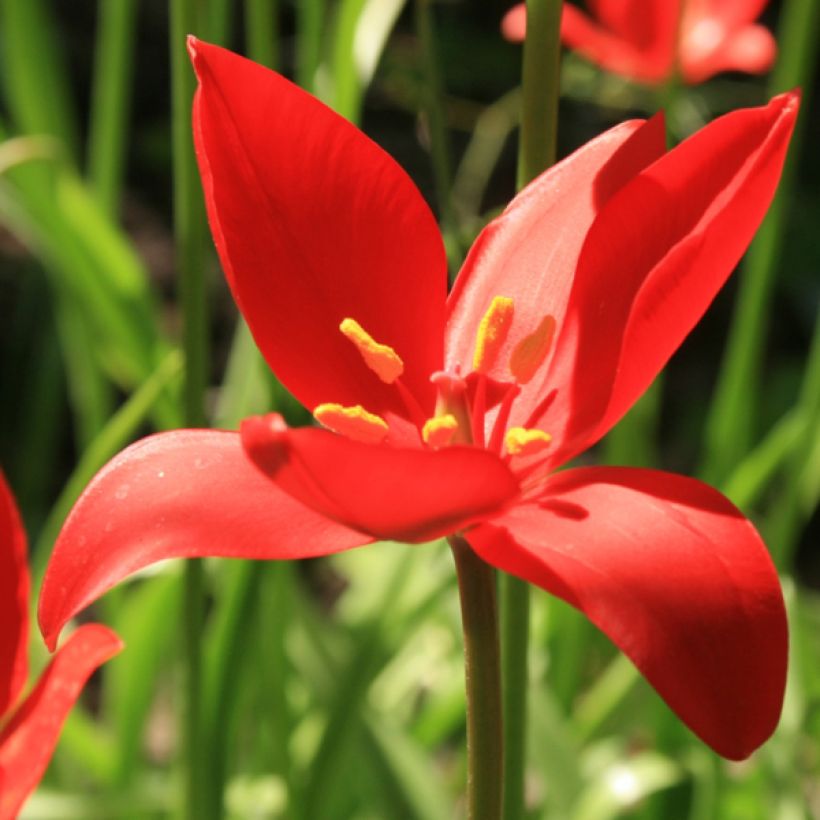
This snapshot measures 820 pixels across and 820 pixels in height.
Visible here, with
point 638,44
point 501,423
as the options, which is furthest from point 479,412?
point 638,44

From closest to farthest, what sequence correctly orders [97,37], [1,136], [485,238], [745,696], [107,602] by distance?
1. [745,696]
2. [485,238]
3. [1,136]
4. [107,602]
5. [97,37]

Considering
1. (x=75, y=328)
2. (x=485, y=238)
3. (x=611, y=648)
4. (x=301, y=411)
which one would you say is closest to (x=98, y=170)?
(x=75, y=328)

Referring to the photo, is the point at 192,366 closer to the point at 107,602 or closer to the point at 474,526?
the point at 474,526

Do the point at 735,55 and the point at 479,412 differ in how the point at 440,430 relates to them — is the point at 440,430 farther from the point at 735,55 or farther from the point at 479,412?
the point at 735,55

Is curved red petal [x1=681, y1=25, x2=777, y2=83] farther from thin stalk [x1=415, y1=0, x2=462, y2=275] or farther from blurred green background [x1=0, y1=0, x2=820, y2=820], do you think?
thin stalk [x1=415, y1=0, x2=462, y2=275]

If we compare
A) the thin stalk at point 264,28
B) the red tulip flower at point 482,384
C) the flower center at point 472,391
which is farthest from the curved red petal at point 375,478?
the thin stalk at point 264,28

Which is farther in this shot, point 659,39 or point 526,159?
point 659,39

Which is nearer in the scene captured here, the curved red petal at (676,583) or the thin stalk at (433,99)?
the curved red petal at (676,583)

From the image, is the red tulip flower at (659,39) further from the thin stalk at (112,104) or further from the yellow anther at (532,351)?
the yellow anther at (532,351)
